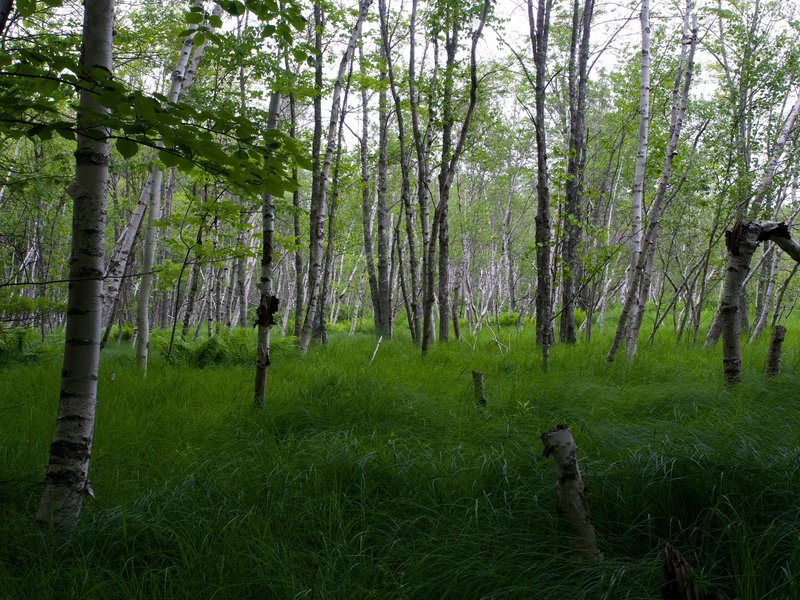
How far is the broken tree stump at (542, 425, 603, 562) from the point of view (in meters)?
2.27

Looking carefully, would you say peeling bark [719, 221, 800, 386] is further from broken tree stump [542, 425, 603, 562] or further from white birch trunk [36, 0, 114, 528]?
white birch trunk [36, 0, 114, 528]

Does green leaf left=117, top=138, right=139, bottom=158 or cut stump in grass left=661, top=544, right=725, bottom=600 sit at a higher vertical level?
green leaf left=117, top=138, right=139, bottom=158

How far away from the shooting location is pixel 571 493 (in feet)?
7.65

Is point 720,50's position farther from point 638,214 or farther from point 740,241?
point 740,241

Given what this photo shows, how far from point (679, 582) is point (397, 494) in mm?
→ 1806

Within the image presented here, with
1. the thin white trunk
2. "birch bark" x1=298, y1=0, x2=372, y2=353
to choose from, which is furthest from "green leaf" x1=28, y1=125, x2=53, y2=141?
"birch bark" x1=298, y1=0, x2=372, y2=353

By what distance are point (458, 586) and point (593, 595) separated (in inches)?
21.4

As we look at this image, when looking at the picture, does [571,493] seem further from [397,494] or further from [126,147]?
[126,147]

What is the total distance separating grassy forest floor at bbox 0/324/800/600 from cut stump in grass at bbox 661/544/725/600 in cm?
43

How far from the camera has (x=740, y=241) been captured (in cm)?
461

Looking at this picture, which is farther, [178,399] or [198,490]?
[178,399]

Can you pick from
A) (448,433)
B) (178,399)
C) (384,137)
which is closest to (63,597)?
(448,433)

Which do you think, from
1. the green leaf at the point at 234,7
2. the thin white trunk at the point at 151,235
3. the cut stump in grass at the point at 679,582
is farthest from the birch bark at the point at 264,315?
the cut stump in grass at the point at 679,582

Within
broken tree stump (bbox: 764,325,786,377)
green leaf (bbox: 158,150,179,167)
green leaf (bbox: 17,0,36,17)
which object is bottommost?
broken tree stump (bbox: 764,325,786,377)
